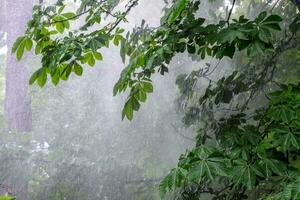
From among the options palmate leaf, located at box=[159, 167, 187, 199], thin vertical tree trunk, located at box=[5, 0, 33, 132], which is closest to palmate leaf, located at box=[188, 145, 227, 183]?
palmate leaf, located at box=[159, 167, 187, 199]

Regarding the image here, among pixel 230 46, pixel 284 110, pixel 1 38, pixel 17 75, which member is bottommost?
pixel 284 110

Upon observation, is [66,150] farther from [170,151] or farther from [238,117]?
[238,117]

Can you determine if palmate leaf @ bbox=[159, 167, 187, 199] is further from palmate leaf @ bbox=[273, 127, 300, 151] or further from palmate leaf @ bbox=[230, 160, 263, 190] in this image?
palmate leaf @ bbox=[273, 127, 300, 151]

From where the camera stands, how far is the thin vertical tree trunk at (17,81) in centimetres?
749

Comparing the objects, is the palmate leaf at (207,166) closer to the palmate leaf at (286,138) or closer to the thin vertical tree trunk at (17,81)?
the palmate leaf at (286,138)

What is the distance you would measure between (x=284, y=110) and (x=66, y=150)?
484cm

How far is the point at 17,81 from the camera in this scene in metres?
7.80

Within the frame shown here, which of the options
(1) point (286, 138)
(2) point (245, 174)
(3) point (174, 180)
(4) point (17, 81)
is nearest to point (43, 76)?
(3) point (174, 180)

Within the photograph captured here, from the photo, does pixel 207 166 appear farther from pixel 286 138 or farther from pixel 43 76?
pixel 43 76

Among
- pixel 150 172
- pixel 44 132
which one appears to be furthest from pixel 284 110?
pixel 44 132

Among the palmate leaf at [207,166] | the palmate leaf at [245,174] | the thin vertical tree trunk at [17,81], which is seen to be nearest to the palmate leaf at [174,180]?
the palmate leaf at [207,166]

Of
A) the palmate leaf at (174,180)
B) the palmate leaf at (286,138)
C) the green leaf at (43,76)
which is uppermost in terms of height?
the green leaf at (43,76)

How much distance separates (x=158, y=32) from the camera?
1478mm

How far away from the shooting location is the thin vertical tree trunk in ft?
24.6
